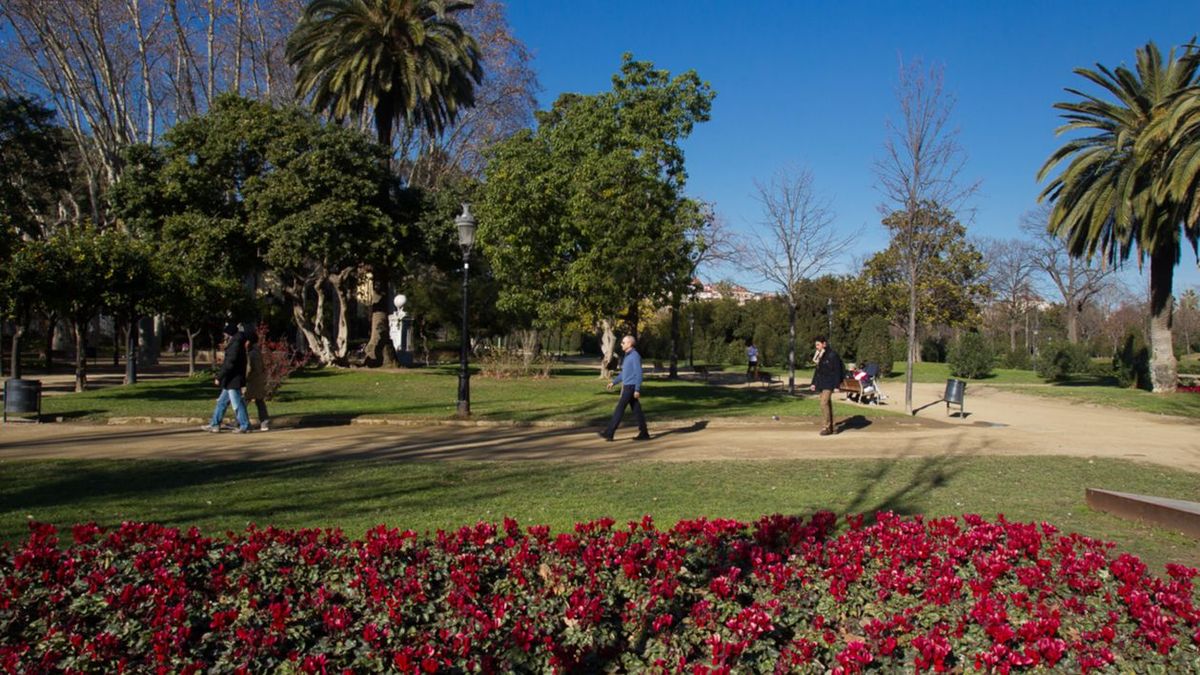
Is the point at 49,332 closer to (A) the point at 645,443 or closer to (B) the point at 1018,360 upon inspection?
(A) the point at 645,443

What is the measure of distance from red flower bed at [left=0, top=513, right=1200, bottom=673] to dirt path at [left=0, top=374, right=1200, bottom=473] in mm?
6198

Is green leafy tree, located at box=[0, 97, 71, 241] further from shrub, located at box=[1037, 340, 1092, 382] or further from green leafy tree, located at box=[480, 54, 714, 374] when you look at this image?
shrub, located at box=[1037, 340, 1092, 382]

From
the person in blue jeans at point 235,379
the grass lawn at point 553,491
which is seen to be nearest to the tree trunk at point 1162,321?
the grass lawn at point 553,491

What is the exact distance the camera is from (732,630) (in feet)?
12.8

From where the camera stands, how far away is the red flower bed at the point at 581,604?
141 inches

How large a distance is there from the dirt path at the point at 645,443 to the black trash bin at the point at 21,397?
550 mm

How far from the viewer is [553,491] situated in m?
8.45

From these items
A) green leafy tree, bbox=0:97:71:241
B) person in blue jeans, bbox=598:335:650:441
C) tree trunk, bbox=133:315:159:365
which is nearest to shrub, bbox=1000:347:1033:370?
Result: person in blue jeans, bbox=598:335:650:441

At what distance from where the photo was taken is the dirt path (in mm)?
11336

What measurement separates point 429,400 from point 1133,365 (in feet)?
87.8

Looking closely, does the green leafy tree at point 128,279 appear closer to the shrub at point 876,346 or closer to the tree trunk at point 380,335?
the tree trunk at point 380,335

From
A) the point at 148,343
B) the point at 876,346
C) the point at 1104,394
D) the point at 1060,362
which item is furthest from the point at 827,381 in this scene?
the point at 148,343

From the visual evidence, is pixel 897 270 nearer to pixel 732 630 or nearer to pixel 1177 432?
pixel 1177 432

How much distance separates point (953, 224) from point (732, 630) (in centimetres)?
5409
